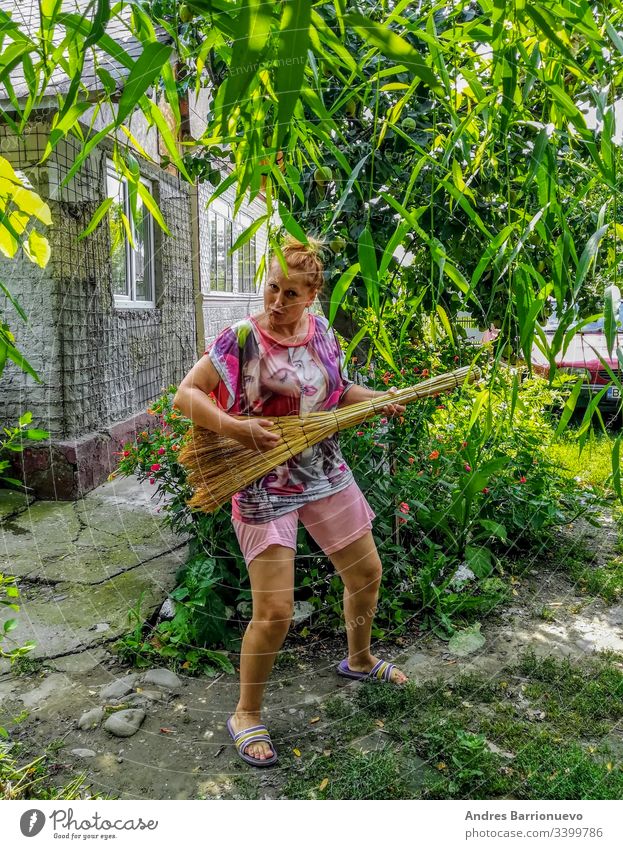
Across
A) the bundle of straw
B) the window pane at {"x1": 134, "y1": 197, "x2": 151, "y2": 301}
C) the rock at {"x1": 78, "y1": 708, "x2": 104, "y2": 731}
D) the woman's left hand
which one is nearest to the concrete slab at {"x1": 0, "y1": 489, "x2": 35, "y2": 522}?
the window pane at {"x1": 134, "y1": 197, "x2": 151, "y2": 301}

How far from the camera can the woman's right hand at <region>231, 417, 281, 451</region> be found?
1.41 meters

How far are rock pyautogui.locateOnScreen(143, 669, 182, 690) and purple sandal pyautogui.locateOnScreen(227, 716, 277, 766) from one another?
1.13 ft

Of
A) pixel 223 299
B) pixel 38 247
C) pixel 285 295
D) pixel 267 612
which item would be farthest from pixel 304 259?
pixel 267 612

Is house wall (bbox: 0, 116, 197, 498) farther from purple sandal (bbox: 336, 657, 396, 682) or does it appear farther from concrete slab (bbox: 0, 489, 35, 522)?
purple sandal (bbox: 336, 657, 396, 682)

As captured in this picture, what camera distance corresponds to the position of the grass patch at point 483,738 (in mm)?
1498

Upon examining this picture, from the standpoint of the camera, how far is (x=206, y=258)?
1572mm

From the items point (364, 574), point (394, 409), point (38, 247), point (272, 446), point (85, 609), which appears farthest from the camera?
point (85, 609)

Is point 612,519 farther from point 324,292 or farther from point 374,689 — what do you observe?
point 324,292

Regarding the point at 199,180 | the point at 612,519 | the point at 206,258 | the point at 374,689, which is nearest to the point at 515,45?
the point at 206,258

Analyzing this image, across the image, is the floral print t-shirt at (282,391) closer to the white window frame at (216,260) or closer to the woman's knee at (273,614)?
the white window frame at (216,260)

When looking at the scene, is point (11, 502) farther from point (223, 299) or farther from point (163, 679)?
point (223, 299)

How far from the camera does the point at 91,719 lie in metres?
1.77

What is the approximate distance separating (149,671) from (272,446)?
0.96 metres

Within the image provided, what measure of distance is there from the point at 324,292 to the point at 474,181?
1.52ft
